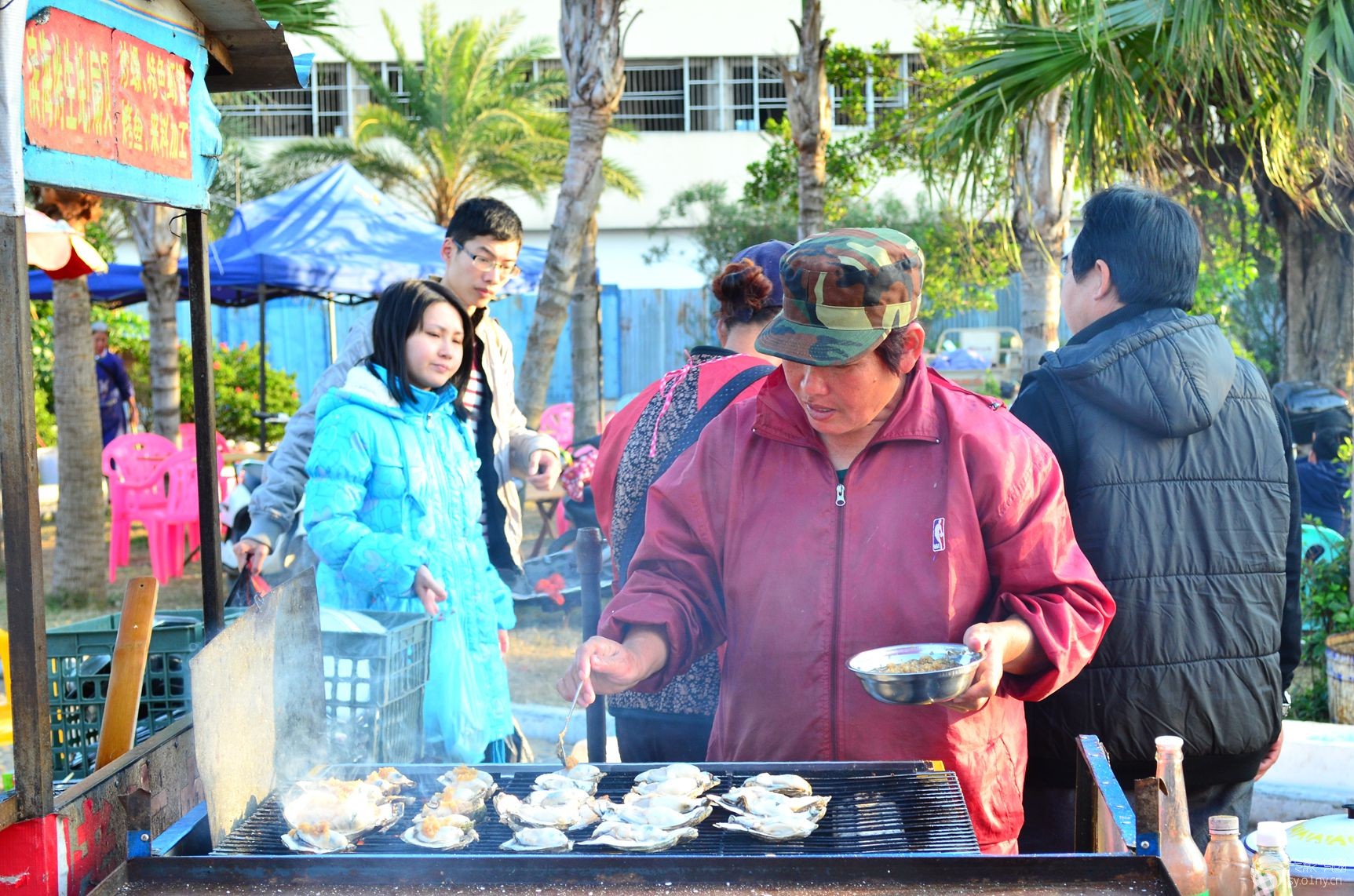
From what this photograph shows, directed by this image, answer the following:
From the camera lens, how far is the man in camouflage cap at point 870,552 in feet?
7.60

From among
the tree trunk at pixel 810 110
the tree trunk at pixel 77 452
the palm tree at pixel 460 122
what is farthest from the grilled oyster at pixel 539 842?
the palm tree at pixel 460 122

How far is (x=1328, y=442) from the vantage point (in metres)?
7.68

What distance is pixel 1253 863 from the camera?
6.66ft

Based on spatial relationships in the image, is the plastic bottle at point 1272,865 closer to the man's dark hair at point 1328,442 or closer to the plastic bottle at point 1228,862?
the plastic bottle at point 1228,862

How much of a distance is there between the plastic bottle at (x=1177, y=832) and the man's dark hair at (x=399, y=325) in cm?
238

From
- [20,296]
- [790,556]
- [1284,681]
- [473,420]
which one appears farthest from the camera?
[473,420]

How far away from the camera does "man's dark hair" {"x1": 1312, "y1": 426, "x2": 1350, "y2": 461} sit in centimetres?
767

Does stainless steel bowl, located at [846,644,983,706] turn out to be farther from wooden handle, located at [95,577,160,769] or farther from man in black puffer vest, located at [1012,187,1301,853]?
wooden handle, located at [95,577,160,769]

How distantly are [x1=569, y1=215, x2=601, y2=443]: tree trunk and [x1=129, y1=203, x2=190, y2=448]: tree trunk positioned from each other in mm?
3726

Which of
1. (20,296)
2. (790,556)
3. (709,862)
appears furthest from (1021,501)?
(20,296)

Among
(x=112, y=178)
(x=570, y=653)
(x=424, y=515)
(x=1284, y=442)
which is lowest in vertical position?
(x=570, y=653)

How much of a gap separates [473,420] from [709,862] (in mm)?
2514

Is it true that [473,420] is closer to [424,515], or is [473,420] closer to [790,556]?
[424,515]

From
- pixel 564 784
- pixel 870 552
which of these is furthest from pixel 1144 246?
pixel 564 784
